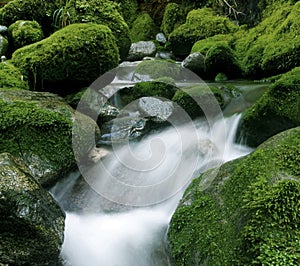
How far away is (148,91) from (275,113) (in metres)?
2.62

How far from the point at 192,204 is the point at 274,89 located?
223cm

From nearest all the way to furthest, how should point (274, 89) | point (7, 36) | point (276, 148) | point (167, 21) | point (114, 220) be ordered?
point (276, 148), point (114, 220), point (274, 89), point (7, 36), point (167, 21)

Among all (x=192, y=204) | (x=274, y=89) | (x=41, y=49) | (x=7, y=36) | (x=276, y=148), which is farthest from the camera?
(x=7, y=36)

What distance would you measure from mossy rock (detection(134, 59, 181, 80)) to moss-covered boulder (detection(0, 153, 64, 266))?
204 inches

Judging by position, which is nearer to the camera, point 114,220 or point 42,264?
point 42,264

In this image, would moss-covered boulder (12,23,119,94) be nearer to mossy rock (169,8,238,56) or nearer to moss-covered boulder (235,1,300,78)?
moss-covered boulder (235,1,300,78)

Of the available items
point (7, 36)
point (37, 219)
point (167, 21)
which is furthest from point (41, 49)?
point (167, 21)

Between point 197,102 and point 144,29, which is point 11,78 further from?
point 144,29

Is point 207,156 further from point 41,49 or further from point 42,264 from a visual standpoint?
point 41,49

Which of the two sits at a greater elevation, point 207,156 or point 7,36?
point 7,36

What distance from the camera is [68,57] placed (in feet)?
17.8

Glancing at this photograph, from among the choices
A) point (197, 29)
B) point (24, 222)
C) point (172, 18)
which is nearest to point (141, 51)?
point (197, 29)

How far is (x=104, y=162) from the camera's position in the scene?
4.55m

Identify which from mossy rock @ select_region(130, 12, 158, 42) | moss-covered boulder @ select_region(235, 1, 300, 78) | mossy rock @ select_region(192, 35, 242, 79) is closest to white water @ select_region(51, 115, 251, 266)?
moss-covered boulder @ select_region(235, 1, 300, 78)
